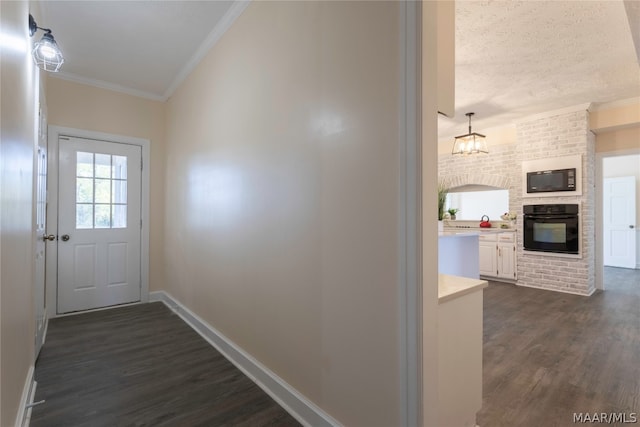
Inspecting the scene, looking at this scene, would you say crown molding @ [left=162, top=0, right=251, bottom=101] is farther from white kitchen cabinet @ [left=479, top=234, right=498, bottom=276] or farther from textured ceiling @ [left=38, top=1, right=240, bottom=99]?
white kitchen cabinet @ [left=479, top=234, right=498, bottom=276]

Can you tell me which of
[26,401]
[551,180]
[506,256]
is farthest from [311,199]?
[506,256]

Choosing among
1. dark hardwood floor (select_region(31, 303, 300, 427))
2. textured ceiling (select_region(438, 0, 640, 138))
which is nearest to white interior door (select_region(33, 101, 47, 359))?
dark hardwood floor (select_region(31, 303, 300, 427))

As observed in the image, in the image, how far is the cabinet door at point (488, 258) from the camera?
19.0 ft

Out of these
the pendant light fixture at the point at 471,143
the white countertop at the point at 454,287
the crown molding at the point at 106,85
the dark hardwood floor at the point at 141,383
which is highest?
the crown molding at the point at 106,85

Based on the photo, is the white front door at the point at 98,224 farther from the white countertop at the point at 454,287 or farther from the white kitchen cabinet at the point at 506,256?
the white kitchen cabinet at the point at 506,256

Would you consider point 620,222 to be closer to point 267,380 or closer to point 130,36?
point 267,380

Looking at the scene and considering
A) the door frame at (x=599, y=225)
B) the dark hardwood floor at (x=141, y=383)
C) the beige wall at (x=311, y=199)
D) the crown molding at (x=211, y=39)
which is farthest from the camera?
the door frame at (x=599, y=225)

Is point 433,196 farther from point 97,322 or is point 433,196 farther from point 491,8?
point 97,322

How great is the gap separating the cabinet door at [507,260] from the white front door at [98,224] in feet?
19.9

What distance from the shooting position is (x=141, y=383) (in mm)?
2232

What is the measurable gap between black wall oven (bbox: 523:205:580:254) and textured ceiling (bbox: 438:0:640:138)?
164 centimetres

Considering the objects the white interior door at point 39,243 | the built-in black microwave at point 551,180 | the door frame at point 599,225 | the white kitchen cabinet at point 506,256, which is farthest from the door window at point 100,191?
the door frame at point 599,225

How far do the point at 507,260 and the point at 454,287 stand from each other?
489 cm

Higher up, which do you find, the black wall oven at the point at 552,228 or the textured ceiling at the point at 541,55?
the textured ceiling at the point at 541,55
